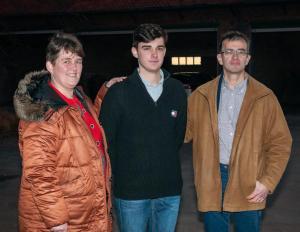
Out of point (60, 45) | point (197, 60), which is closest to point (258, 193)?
point (60, 45)

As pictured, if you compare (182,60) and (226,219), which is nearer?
(226,219)

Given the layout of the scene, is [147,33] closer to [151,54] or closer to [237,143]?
[151,54]

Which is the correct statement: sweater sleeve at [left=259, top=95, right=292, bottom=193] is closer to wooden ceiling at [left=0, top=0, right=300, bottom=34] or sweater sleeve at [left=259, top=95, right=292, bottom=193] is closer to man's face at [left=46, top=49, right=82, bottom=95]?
man's face at [left=46, top=49, right=82, bottom=95]

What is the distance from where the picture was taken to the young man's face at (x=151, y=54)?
332 centimetres

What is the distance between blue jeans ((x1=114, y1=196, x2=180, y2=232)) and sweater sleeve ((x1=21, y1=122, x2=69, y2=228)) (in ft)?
2.51

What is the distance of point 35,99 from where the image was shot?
281 centimetres

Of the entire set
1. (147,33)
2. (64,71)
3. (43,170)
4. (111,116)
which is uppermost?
(147,33)

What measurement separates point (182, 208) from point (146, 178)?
2978 millimetres

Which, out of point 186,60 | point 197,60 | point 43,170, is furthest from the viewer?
point 186,60

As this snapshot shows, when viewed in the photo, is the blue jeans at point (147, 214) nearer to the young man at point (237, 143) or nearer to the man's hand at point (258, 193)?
the young man at point (237, 143)

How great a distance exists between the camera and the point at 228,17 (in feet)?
55.8

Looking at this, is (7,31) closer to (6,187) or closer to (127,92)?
(6,187)

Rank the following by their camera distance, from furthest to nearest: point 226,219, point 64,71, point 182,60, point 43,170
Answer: point 182,60 → point 226,219 → point 64,71 → point 43,170

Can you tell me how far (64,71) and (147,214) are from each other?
127 cm
